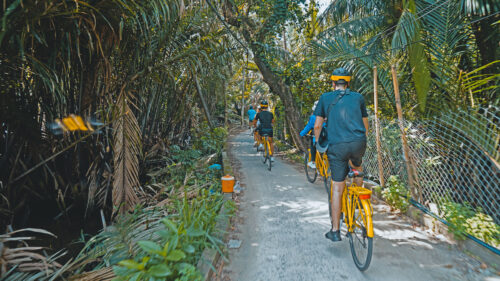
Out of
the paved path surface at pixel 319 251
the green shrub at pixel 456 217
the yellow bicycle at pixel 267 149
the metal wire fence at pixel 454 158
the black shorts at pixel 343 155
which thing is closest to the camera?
the paved path surface at pixel 319 251

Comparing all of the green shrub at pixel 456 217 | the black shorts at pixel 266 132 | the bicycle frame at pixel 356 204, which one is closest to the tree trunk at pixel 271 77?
the black shorts at pixel 266 132

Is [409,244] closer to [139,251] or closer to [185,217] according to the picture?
[185,217]

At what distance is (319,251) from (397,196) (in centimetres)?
190

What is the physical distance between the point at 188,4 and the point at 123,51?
132 cm

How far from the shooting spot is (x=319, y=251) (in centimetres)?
327

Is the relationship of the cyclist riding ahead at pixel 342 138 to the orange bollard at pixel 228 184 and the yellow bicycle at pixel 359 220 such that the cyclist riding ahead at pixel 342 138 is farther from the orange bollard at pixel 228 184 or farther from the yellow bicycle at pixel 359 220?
the orange bollard at pixel 228 184

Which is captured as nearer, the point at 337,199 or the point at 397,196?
the point at 337,199

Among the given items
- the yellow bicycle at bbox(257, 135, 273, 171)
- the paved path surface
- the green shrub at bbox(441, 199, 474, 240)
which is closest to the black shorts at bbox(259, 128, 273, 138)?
the yellow bicycle at bbox(257, 135, 273, 171)

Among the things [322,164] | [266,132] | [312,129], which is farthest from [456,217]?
[266,132]

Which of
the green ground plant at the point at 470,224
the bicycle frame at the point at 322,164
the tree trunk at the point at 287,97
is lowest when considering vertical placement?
the green ground plant at the point at 470,224

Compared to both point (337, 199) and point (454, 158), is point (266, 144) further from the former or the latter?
point (337, 199)

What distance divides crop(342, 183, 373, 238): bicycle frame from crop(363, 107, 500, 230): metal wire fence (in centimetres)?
160

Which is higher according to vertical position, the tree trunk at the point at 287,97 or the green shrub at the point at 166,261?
the tree trunk at the point at 287,97

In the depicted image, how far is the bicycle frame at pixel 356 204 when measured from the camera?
2671 millimetres
